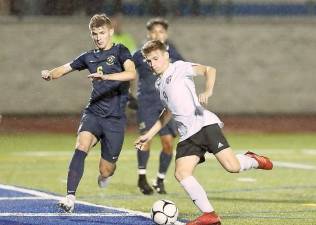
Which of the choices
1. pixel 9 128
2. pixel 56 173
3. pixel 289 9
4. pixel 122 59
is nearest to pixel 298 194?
pixel 122 59

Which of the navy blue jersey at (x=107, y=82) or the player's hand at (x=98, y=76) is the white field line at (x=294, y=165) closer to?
the navy blue jersey at (x=107, y=82)

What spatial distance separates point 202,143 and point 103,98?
1767mm

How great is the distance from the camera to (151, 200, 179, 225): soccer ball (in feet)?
32.8

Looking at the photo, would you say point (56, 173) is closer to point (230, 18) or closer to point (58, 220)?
point (58, 220)

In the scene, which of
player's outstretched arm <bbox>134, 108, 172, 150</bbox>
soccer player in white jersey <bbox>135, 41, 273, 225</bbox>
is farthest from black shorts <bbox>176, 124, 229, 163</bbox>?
player's outstretched arm <bbox>134, 108, 172, 150</bbox>

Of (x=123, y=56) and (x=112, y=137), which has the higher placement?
(x=123, y=56)

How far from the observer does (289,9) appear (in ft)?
86.7

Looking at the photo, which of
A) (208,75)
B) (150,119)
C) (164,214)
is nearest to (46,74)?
(208,75)

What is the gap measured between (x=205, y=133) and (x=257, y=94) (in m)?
16.2

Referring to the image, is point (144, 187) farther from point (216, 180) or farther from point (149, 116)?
point (216, 180)

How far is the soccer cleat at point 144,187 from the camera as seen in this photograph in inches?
522

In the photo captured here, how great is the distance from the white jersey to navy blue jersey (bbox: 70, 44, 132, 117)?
1124mm

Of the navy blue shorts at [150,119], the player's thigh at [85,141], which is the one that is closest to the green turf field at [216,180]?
the navy blue shorts at [150,119]

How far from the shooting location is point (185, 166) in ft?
33.0
